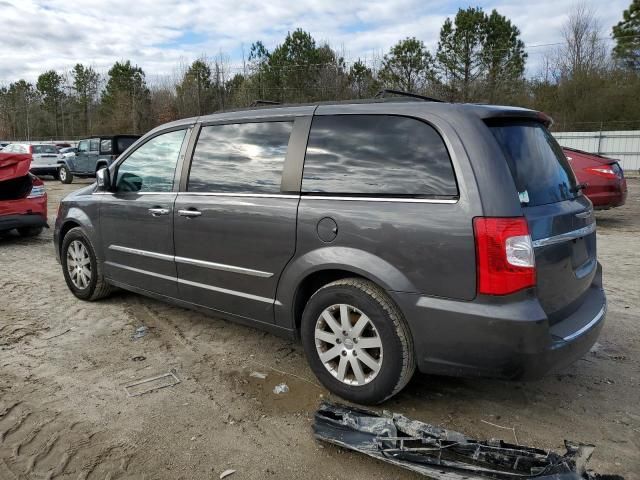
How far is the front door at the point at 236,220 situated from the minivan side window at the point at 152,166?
285 millimetres

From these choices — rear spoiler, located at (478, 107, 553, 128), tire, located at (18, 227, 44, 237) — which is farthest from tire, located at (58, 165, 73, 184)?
rear spoiler, located at (478, 107, 553, 128)

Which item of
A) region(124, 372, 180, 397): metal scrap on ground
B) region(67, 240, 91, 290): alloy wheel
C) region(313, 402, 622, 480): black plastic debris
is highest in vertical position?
region(67, 240, 91, 290): alloy wheel

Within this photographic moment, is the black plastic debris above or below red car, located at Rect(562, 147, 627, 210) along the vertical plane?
below

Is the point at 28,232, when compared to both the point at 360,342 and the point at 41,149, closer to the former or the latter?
the point at 360,342

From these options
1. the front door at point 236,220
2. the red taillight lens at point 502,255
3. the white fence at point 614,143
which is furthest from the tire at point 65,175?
the red taillight lens at point 502,255

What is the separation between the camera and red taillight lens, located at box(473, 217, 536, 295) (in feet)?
8.63

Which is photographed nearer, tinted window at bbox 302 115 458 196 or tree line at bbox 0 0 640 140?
tinted window at bbox 302 115 458 196

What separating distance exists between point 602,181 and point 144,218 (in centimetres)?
830

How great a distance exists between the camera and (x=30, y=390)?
3449mm

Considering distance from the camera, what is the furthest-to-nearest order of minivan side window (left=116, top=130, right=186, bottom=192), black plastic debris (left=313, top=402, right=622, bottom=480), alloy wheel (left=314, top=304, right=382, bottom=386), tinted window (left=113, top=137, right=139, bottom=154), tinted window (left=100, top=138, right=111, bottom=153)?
1. tinted window (left=100, top=138, right=111, bottom=153)
2. tinted window (left=113, top=137, right=139, bottom=154)
3. minivan side window (left=116, top=130, right=186, bottom=192)
4. alloy wheel (left=314, top=304, right=382, bottom=386)
5. black plastic debris (left=313, top=402, right=622, bottom=480)

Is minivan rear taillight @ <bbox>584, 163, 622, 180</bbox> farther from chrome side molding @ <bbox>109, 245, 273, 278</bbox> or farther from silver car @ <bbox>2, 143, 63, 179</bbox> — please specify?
silver car @ <bbox>2, 143, 63, 179</bbox>

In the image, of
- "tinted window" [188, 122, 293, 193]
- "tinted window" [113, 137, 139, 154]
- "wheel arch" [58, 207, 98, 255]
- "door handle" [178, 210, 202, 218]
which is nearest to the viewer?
"tinted window" [188, 122, 293, 193]

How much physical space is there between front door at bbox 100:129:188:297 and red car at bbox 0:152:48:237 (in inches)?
167

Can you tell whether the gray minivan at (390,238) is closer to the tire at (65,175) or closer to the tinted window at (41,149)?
the tire at (65,175)
